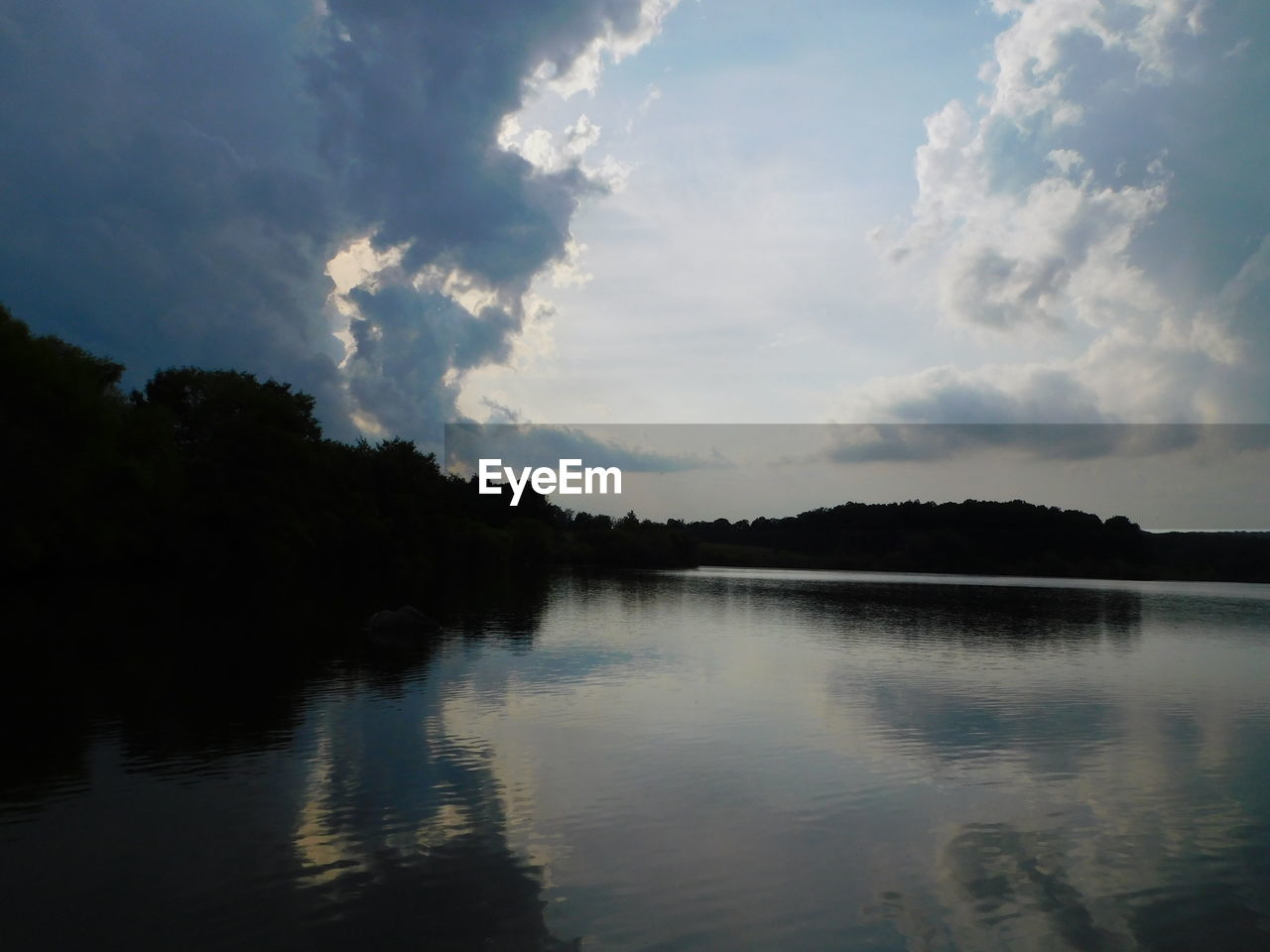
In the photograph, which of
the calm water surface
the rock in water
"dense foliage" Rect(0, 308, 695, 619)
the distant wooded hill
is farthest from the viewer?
the distant wooded hill

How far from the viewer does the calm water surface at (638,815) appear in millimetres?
8945

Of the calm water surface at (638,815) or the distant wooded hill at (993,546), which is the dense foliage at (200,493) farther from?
the distant wooded hill at (993,546)

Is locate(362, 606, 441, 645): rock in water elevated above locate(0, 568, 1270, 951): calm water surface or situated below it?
above

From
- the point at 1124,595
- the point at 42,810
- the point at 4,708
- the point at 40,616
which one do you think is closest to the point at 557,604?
the point at 40,616

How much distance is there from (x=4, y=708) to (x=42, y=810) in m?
7.86

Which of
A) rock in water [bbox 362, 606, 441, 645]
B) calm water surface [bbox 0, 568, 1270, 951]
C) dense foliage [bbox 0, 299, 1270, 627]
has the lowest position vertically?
calm water surface [bbox 0, 568, 1270, 951]

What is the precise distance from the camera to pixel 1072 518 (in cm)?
14688

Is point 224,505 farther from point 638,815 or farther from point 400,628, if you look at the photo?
point 638,815

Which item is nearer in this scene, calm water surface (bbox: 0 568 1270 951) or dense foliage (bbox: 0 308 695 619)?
calm water surface (bbox: 0 568 1270 951)

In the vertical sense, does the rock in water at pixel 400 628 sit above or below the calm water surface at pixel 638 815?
above

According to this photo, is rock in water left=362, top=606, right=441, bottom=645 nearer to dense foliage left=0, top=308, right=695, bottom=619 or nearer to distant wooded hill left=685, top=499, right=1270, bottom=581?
dense foliage left=0, top=308, right=695, bottom=619

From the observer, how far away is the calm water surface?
895cm

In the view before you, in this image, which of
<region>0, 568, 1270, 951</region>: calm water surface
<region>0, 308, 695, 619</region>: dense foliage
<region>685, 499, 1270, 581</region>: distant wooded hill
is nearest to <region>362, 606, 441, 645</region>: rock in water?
<region>0, 568, 1270, 951</region>: calm water surface

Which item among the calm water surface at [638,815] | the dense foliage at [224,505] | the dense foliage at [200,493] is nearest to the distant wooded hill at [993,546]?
the dense foliage at [224,505]
